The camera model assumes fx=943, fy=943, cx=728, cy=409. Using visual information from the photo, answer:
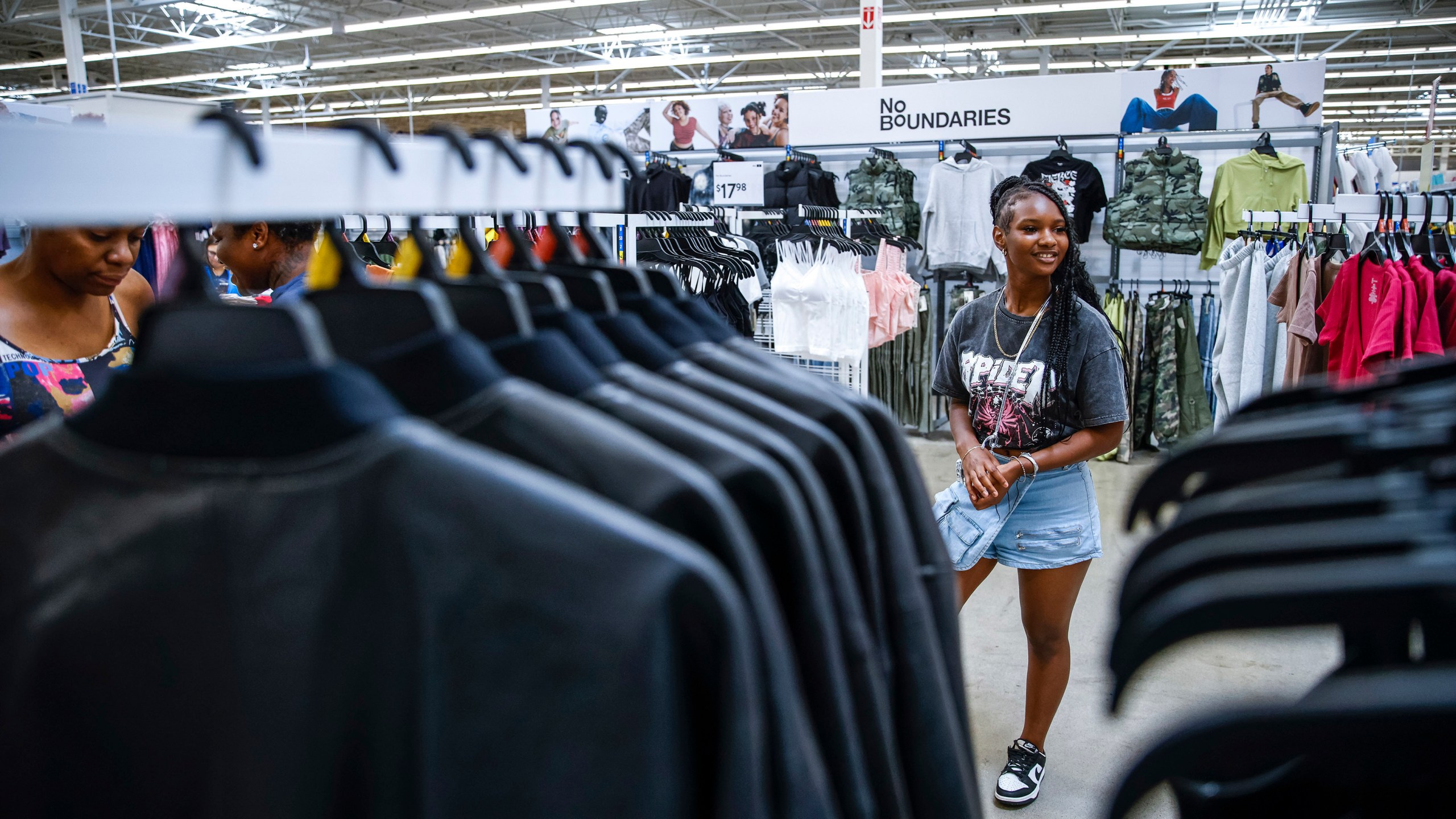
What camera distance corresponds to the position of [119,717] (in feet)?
2.18

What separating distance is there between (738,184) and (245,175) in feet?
15.4

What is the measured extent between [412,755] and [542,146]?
713 millimetres

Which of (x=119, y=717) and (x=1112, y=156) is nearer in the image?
(x=119, y=717)

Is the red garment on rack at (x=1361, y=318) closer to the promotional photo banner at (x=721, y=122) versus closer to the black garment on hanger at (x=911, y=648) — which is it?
the black garment on hanger at (x=911, y=648)

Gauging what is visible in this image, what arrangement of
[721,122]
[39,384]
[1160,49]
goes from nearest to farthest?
[39,384] < [721,122] < [1160,49]

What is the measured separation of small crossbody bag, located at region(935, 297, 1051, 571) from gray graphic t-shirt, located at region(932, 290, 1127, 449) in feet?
Result: 0.04

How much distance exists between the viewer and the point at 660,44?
15055 millimetres

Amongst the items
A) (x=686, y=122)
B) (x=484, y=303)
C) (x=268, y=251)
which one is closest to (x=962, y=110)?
(x=686, y=122)

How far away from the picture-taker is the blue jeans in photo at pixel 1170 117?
261 inches

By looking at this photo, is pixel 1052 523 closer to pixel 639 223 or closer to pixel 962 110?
pixel 639 223

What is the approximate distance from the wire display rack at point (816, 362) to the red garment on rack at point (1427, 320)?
1.96 metres

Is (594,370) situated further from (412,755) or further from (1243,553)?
(1243,553)

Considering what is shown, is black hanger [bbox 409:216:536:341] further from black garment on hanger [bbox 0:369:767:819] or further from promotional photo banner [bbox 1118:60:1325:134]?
promotional photo banner [bbox 1118:60:1325:134]

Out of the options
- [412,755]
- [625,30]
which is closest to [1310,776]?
[412,755]
